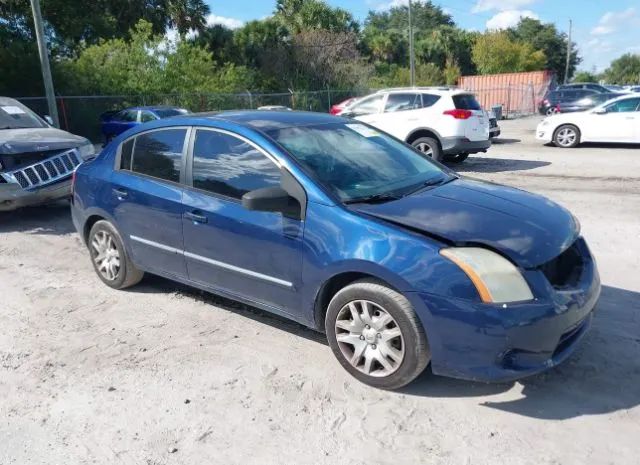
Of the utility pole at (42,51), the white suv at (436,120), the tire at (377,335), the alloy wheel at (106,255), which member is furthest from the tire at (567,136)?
the tire at (377,335)

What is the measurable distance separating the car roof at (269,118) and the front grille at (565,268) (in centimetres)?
201

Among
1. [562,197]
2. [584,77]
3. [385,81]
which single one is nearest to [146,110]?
[562,197]

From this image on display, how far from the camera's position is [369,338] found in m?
3.30

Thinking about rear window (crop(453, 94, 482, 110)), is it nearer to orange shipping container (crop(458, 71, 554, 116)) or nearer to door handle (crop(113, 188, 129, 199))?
door handle (crop(113, 188, 129, 199))

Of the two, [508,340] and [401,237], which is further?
[401,237]

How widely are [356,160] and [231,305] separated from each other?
1.64 meters

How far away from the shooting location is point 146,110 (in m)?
16.9

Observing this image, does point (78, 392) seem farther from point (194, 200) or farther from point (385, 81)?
point (385, 81)

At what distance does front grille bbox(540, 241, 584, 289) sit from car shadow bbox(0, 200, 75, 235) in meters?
6.08

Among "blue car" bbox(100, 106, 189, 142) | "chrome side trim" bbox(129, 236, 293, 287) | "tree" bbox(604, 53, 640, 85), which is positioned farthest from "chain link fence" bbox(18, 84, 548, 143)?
"tree" bbox(604, 53, 640, 85)

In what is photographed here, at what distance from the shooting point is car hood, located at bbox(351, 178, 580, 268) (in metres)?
3.12

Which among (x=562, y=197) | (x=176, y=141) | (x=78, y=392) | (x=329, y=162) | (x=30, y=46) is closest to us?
(x=78, y=392)

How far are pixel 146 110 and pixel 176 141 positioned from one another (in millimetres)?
13463

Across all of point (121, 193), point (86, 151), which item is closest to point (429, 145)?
point (86, 151)
